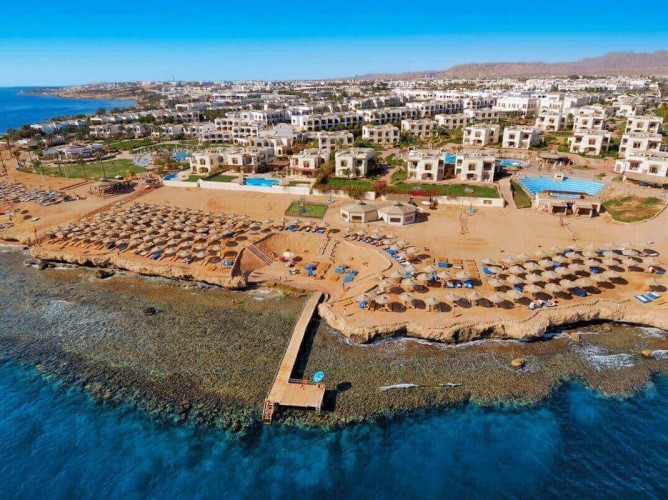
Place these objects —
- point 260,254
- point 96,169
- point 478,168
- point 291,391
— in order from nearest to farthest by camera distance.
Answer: point 291,391 → point 260,254 → point 478,168 → point 96,169

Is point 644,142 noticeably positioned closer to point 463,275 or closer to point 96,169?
point 463,275

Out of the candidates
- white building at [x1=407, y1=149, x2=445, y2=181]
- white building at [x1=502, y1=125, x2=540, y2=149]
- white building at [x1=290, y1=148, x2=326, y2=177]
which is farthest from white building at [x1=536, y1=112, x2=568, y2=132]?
white building at [x1=290, y1=148, x2=326, y2=177]

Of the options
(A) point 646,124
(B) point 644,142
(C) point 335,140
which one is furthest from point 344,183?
(A) point 646,124

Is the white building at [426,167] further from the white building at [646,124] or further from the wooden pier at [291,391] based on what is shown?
the white building at [646,124]

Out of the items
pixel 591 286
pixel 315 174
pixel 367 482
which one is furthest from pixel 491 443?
pixel 315 174

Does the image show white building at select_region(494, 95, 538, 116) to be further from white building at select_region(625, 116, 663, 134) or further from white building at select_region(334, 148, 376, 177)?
white building at select_region(334, 148, 376, 177)

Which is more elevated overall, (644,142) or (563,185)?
(644,142)
